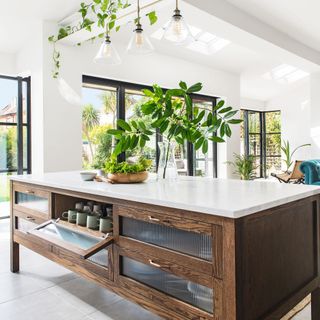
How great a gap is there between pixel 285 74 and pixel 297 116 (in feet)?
4.70

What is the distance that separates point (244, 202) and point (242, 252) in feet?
0.73

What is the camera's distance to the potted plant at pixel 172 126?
2.20 m

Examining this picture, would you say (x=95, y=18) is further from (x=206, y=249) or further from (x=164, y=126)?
Answer: (x=206, y=249)

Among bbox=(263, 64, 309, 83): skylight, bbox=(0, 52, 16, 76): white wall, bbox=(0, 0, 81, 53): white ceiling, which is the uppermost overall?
bbox=(263, 64, 309, 83): skylight

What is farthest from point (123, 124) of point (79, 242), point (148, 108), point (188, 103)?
point (79, 242)

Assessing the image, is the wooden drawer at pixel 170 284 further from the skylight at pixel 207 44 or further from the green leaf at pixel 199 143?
the skylight at pixel 207 44

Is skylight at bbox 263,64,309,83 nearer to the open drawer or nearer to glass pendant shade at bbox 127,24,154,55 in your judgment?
glass pendant shade at bbox 127,24,154,55

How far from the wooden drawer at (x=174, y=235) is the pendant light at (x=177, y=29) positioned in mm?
1319

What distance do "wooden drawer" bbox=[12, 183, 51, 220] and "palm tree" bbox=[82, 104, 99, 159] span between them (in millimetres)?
2329

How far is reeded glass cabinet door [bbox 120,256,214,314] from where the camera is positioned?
1.38 meters

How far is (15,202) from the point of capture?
2738 millimetres

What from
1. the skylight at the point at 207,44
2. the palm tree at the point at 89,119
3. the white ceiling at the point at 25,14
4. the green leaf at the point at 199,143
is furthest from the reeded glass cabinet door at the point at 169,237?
the skylight at the point at 207,44

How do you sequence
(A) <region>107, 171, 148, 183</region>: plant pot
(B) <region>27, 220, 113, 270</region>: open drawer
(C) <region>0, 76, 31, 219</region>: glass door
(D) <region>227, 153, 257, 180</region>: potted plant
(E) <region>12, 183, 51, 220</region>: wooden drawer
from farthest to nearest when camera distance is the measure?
(D) <region>227, 153, 257, 180</region>: potted plant, (C) <region>0, 76, 31, 219</region>: glass door, (E) <region>12, 183, 51, 220</region>: wooden drawer, (A) <region>107, 171, 148, 183</region>: plant pot, (B) <region>27, 220, 113, 270</region>: open drawer

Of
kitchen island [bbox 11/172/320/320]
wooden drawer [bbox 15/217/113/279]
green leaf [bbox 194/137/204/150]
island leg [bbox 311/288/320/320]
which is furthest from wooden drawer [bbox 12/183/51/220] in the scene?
island leg [bbox 311/288/320/320]
